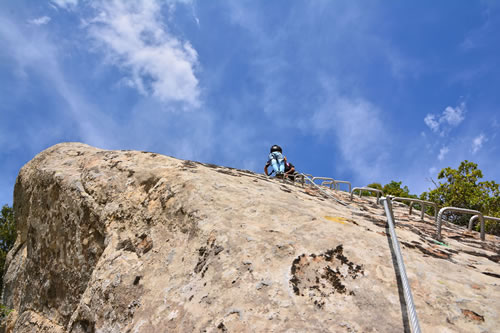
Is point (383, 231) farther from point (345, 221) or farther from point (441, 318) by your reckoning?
point (441, 318)

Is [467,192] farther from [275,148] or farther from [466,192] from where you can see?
[275,148]

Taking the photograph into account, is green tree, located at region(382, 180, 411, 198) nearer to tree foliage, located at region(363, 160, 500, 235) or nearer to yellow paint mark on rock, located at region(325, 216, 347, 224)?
tree foliage, located at region(363, 160, 500, 235)

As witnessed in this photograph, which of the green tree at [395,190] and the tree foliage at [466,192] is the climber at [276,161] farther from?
the green tree at [395,190]

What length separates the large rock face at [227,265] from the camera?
1.75 m

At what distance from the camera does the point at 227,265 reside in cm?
215

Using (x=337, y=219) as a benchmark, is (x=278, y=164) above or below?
above

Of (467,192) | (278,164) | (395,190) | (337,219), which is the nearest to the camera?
(337,219)

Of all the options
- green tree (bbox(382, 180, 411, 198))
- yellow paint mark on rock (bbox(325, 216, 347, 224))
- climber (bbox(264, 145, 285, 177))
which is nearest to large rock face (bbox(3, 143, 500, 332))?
yellow paint mark on rock (bbox(325, 216, 347, 224))

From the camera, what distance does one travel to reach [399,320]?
1651 millimetres

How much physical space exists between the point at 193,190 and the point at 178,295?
1225mm

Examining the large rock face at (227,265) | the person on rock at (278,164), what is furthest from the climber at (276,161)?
the large rock face at (227,265)

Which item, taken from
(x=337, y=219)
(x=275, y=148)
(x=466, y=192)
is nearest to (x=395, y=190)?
(x=466, y=192)

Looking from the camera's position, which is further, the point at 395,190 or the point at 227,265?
the point at 395,190

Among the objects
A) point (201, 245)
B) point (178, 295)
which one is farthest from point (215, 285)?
point (201, 245)
